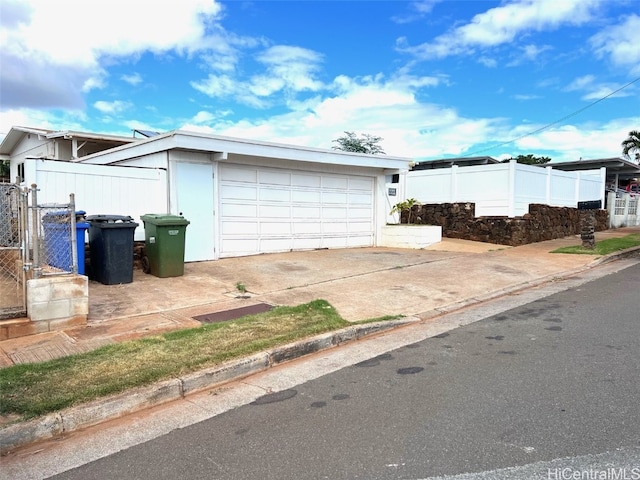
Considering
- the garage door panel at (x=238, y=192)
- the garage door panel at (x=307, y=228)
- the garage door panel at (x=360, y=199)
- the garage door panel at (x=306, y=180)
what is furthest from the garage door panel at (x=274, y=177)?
the garage door panel at (x=360, y=199)

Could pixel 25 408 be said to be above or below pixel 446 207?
below

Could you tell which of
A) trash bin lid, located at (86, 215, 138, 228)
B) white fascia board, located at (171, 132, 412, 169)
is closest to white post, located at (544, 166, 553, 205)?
white fascia board, located at (171, 132, 412, 169)

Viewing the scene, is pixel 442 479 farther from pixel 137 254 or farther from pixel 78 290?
pixel 137 254

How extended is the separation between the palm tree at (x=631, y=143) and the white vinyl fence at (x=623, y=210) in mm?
19198

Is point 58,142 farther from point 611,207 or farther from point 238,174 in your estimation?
point 611,207

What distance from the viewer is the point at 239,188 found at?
40.4 ft

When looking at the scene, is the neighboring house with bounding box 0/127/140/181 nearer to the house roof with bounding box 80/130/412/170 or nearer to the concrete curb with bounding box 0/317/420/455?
the house roof with bounding box 80/130/412/170

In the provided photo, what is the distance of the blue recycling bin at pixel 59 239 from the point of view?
6.76m

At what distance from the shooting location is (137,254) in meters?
10.2

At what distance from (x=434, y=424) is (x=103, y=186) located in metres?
8.65

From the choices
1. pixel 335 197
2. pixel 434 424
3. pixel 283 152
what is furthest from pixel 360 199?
pixel 434 424

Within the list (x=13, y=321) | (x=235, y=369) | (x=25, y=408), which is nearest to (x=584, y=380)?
(x=235, y=369)

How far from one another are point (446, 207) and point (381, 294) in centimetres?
1072

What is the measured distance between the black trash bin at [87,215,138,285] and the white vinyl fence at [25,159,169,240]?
1.17 metres
